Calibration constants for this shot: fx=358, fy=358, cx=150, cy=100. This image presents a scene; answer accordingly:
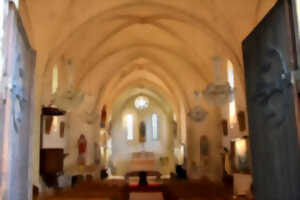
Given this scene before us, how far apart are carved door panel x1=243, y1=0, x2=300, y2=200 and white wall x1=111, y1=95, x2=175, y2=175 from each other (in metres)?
26.6

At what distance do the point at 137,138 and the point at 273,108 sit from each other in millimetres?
28649

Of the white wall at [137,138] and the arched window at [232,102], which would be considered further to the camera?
the white wall at [137,138]

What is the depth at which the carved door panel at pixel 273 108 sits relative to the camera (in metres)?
3.66

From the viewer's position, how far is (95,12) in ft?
42.3

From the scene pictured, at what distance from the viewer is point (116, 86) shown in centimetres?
2344

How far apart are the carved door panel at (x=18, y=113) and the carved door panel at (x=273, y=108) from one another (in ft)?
9.42

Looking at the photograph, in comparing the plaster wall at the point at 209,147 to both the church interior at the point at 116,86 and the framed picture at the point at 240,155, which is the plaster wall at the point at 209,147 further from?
the framed picture at the point at 240,155

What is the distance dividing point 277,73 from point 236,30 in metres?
8.76

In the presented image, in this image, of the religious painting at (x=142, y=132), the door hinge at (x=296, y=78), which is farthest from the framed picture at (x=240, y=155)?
the religious painting at (x=142, y=132)

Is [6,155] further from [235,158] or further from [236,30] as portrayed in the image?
[235,158]

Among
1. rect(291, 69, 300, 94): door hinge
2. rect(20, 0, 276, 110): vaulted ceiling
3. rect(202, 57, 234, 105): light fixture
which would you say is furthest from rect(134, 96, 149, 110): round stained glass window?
rect(291, 69, 300, 94): door hinge

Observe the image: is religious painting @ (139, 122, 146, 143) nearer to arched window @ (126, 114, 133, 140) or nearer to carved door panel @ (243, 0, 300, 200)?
arched window @ (126, 114, 133, 140)

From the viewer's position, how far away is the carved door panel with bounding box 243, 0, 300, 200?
3664 millimetres

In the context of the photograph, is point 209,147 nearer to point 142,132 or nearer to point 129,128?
point 142,132
